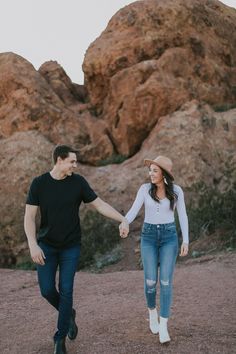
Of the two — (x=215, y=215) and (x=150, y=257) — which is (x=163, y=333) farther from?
(x=215, y=215)

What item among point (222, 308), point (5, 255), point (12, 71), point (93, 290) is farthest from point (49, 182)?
point (12, 71)

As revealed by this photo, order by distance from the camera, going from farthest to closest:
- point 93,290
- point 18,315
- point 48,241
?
point 93,290 → point 18,315 → point 48,241

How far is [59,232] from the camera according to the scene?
4.44 metres

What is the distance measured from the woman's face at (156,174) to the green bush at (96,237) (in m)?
7.33

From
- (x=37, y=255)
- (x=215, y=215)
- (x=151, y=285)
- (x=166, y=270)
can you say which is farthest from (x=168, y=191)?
(x=215, y=215)

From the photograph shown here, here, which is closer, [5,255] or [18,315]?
[18,315]

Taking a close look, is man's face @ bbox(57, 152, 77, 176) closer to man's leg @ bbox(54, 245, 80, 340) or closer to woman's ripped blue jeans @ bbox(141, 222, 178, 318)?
man's leg @ bbox(54, 245, 80, 340)

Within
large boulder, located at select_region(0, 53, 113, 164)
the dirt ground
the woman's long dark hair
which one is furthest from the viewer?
large boulder, located at select_region(0, 53, 113, 164)

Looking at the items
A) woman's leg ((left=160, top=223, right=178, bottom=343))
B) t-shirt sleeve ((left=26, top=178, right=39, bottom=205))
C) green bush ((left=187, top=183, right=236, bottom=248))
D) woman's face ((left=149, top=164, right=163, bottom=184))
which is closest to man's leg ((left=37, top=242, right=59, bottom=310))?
t-shirt sleeve ((left=26, top=178, right=39, bottom=205))

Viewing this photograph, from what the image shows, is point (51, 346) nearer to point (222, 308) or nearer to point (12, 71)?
point (222, 308)

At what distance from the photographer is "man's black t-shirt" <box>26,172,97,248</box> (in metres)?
4.44

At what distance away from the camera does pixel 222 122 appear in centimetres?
1466

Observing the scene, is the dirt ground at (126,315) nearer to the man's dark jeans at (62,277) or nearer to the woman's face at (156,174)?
the man's dark jeans at (62,277)

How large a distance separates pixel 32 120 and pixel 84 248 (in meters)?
4.87
